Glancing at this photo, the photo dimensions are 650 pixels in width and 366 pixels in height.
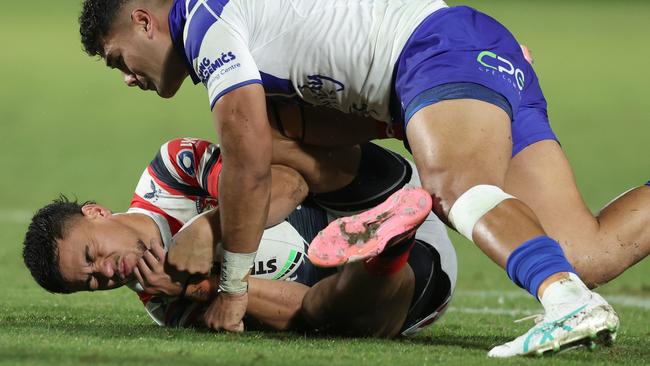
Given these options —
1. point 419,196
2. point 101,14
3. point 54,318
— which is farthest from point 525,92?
point 54,318

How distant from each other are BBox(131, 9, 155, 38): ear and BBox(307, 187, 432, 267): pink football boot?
52.9 inches

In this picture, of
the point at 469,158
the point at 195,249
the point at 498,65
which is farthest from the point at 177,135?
the point at 469,158

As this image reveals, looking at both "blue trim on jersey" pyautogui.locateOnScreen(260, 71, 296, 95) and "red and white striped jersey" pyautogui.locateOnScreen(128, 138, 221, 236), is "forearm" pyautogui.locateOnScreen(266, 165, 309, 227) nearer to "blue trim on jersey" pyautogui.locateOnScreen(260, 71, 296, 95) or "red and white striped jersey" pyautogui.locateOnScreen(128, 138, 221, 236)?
"red and white striped jersey" pyautogui.locateOnScreen(128, 138, 221, 236)

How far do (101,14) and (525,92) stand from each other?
74.1 inches

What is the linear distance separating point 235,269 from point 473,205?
1.14m

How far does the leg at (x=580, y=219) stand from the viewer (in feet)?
16.9

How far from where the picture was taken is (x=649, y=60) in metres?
20.3

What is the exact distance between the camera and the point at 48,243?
16.3 feet

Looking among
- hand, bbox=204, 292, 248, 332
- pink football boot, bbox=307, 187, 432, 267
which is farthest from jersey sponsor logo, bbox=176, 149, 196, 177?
pink football boot, bbox=307, 187, 432, 267

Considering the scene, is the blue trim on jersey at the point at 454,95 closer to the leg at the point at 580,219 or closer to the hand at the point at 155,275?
the leg at the point at 580,219

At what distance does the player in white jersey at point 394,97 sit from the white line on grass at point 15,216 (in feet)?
20.4

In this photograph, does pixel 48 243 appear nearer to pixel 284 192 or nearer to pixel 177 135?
pixel 284 192

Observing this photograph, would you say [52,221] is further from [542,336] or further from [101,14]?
[542,336]

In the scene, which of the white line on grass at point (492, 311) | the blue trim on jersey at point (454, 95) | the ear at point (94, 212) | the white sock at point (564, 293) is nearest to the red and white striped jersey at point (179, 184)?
the ear at point (94, 212)
